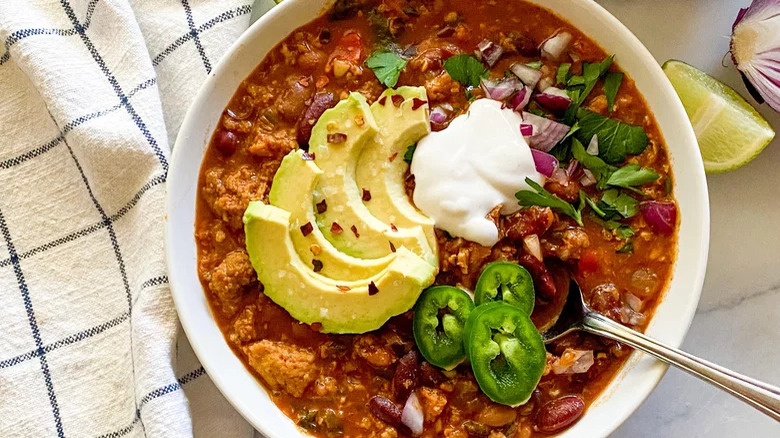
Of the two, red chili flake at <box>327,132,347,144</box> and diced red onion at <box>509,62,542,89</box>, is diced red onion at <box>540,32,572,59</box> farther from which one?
red chili flake at <box>327,132,347,144</box>

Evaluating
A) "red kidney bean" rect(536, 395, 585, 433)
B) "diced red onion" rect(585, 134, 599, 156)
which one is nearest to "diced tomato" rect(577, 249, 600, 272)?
"diced red onion" rect(585, 134, 599, 156)

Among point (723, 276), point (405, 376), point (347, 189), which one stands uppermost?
point (347, 189)

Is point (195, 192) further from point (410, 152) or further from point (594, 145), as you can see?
point (594, 145)

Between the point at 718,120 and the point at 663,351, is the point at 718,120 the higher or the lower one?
the higher one

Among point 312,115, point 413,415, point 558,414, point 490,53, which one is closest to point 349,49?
point 312,115

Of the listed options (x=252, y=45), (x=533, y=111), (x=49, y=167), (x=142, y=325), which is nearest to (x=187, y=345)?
(x=142, y=325)

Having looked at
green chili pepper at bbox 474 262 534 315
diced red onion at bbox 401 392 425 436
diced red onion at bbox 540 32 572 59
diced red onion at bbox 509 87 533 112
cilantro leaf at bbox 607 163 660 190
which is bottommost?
diced red onion at bbox 401 392 425 436

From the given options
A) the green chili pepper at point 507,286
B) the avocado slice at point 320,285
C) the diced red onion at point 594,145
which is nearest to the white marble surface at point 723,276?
the diced red onion at point 594,145
